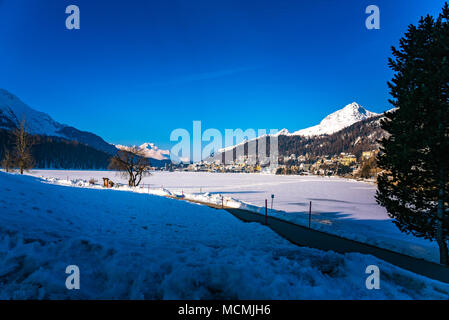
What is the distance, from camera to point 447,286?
428 cm

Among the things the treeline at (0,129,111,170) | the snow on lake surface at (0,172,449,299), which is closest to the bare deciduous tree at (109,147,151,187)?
the snow on lake surface at (0,172,449,299)

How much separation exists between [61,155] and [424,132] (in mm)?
208133

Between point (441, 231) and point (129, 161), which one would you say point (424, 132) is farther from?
point (129, 161)

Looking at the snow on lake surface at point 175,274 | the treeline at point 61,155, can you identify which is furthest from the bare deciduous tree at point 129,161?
the treeline at point 61,155

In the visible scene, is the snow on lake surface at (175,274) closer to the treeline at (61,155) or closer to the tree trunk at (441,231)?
the tree trunk at (441,231)

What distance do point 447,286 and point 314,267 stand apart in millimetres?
2902

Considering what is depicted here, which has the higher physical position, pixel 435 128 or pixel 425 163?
pixel 435 128

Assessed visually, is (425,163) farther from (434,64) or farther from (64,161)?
(64,161)

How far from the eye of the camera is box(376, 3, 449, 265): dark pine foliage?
898 centimetres

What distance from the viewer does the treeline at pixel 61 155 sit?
13762cm

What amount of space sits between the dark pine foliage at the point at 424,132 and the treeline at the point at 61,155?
144 meters

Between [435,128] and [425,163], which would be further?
[425,163]
